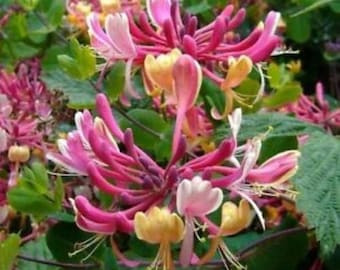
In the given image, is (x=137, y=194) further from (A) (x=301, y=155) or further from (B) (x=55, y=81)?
(B) (x=55, y=81)

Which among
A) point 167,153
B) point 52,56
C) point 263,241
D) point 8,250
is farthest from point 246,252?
point 52,56

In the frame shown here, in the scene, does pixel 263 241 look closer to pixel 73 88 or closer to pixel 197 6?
pixel 73 88

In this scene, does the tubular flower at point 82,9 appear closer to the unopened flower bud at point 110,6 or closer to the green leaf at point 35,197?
the unopened flower bud at point 110,6

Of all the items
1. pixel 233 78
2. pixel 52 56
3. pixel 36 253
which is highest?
pixel 233 78

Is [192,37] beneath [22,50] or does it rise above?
above

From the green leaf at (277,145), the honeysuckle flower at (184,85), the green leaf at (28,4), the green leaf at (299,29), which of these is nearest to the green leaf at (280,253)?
the green leaf at (277,145)

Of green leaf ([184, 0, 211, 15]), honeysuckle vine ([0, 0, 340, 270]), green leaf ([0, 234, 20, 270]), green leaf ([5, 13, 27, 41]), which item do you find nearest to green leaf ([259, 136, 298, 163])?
honeysuckle vine ([0, 0, 340, 270])

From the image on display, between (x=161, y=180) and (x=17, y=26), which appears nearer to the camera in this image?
(x=161, y=180)
